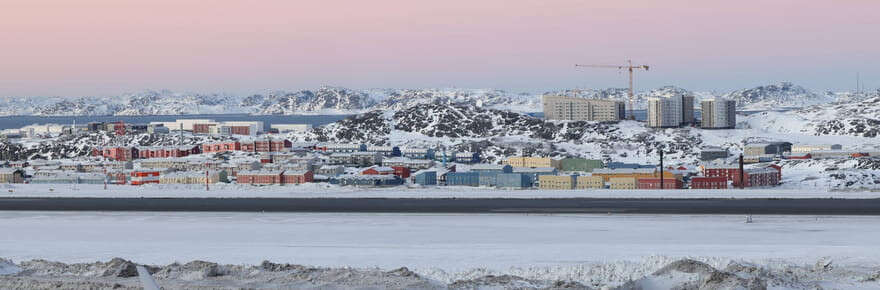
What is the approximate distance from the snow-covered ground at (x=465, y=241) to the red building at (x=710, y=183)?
1530 inches

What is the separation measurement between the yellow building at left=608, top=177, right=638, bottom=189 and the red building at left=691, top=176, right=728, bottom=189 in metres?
6.77

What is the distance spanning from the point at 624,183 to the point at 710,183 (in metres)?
9.81

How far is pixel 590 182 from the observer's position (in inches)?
3716

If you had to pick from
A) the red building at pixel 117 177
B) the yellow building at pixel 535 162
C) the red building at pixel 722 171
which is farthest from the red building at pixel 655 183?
the red building at pixel 117 177

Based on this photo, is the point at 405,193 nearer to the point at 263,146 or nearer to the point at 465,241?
the point at 465,241

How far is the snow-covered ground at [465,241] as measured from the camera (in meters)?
35.0

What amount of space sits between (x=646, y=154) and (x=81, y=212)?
130m

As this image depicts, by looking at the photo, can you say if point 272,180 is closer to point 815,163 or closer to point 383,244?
point 383,244

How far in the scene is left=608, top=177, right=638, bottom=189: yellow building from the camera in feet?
301

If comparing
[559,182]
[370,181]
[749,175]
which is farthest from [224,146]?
[749,175]

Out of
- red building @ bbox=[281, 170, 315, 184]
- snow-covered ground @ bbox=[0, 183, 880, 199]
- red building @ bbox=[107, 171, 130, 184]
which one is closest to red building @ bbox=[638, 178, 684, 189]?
snow-covered ground @ bbox=[0, 183, 880, 199]

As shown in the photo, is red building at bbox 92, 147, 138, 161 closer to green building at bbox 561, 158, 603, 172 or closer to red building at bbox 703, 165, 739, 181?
green building at bbox 561, 158, 603, 172

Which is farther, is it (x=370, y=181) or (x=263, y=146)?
(x=263, y=146)

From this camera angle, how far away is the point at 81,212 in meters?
64.4
